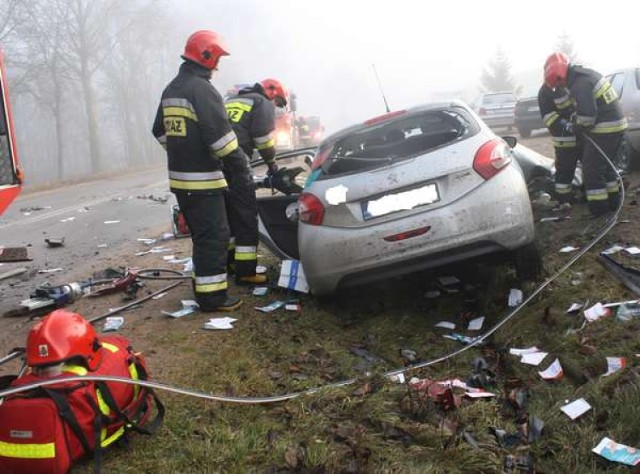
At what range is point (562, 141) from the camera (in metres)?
6.71

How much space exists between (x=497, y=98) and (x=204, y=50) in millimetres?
18568

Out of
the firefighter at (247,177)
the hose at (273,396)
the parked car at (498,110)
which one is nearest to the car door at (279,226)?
the firefighter at (247,177)

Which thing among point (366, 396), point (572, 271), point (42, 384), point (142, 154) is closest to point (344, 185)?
point (366, 396)

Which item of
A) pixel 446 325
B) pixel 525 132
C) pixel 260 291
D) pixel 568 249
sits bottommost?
pixel 446 325

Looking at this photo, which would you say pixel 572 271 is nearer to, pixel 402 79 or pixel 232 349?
pixel 232 349

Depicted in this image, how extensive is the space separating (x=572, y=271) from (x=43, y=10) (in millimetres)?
35856

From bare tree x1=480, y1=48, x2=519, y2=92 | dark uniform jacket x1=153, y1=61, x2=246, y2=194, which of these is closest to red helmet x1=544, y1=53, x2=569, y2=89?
dark uniform jacket x1=153, y1=61, x2=246, y2=194

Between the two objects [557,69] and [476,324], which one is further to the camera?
[557,69]

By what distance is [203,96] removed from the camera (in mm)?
4266

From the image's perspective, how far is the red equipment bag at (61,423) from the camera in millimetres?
2244

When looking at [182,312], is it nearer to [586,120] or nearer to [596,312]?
[596,312]

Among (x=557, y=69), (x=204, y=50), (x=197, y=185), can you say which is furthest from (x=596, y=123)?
(x=197, y=185)

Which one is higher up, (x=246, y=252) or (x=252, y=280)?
(x=246, y=252)

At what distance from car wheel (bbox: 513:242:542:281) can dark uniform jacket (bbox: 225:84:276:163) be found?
2416 millimetres
